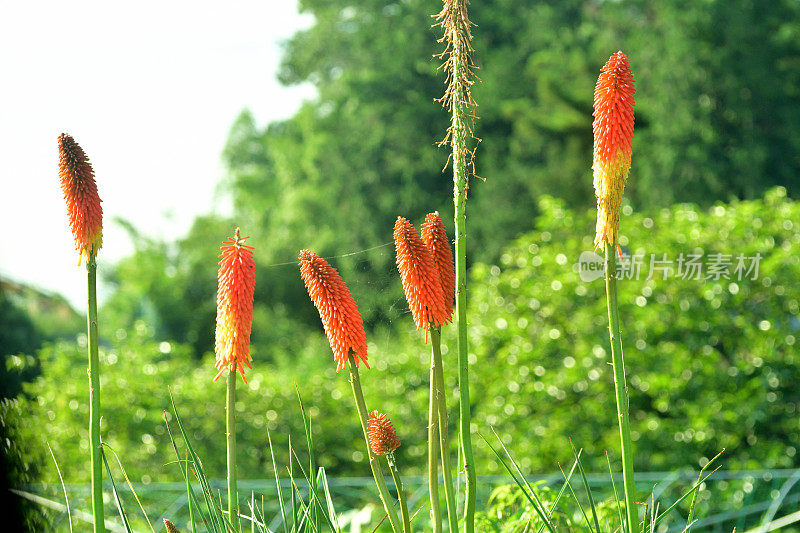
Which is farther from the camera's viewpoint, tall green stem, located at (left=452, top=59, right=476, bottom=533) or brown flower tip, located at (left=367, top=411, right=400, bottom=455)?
brown flower tip, located at (left=367, top=411, right=400, bottom=455)

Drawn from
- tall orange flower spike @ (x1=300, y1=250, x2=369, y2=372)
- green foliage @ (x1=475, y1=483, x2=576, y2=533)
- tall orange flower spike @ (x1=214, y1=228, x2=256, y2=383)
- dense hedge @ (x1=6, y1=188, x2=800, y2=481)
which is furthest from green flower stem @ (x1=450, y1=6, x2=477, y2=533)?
dense hedge @ (x1=6, y1=188, x2=800, y2=481)

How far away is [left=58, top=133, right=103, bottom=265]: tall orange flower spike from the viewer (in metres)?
0.95

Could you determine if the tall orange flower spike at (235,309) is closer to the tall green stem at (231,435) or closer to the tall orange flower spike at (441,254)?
the tall green stem at (231,435)

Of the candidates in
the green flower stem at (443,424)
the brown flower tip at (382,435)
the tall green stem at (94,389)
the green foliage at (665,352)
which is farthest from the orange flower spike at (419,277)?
the green foliage at (665,352)

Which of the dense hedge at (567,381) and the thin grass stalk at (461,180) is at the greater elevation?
the thin grass stalk at (461,180)

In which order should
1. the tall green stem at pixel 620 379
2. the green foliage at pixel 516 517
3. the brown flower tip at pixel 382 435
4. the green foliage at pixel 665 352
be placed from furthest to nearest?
the green foliage at pixel 665 352 < the green foliage at pixel 516 517 < the brown flower tip at pixel 382 435 < the tall green stem at pixel 620 379

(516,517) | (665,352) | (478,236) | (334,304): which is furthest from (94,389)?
(478,236)

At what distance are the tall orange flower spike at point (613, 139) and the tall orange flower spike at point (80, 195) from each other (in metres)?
0.59

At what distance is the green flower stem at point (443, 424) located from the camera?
0.95 metres

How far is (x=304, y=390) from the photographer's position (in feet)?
14.5

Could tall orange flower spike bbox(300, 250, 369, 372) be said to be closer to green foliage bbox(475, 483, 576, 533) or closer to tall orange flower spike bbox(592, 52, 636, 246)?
tall orange flower spike bbox(592, 52, 636, 246)

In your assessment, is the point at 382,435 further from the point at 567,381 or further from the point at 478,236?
the point at 478,236

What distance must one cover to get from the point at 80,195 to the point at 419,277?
416mm

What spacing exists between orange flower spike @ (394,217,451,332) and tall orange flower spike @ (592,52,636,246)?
199 millimetres
